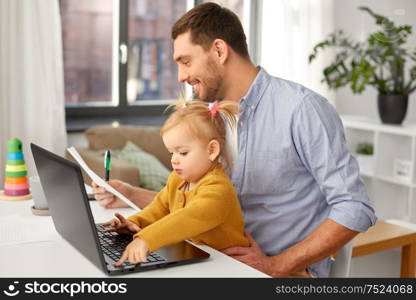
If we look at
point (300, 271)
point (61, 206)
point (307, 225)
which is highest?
point (61, 206)

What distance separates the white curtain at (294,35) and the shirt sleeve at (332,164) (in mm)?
3017

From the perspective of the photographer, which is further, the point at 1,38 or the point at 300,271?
the point at 1,38

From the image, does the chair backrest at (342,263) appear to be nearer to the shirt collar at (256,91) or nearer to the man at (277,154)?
the man at (277,154)

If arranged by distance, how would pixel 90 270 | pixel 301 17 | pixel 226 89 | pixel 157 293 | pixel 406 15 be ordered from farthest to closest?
pixel 406 15 → pixel 301 17 → pixel 226 89 → pixel 90 270 → pixel 157 293

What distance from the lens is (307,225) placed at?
1.84 meters

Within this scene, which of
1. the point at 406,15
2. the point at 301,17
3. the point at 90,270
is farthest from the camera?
the point at 406,15

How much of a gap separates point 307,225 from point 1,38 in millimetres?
2461

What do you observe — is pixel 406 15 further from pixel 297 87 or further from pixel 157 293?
pixel 157 293

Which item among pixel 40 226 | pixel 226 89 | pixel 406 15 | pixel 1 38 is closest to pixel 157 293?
pixel 40 226

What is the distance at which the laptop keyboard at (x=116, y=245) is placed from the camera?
144 centimetres

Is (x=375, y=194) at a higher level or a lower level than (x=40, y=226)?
lower

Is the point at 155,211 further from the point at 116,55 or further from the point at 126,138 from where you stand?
the point at 116,55

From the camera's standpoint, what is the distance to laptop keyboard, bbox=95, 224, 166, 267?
1.44 m

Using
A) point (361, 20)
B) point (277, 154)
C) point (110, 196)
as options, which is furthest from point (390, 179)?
Result: point (110, 196)
